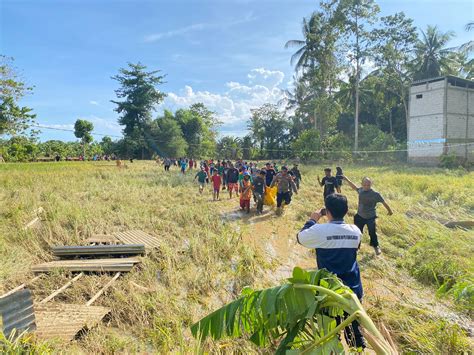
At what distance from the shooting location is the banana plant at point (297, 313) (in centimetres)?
156

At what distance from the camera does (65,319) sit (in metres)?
3.36

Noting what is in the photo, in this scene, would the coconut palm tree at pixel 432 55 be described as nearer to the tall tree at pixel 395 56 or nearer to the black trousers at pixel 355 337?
the tall tree at pixel 395 56

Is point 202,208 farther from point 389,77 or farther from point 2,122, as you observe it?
point 389,77

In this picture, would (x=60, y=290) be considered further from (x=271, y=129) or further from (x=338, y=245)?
(x=271, y=129)

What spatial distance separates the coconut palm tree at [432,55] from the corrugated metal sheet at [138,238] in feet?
107

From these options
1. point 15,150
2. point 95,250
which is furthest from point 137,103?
point 95,250

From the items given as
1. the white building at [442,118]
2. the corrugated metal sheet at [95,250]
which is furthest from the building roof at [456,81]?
the corrugated metal sheet at [95,250]

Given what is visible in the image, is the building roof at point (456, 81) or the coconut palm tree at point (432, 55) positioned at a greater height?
the coconut palm tree at point (432, 55)

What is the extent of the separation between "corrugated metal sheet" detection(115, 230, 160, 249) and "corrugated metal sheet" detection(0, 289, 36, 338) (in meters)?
2.62

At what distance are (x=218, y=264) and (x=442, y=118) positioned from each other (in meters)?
25.8

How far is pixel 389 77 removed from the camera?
30.7 metres

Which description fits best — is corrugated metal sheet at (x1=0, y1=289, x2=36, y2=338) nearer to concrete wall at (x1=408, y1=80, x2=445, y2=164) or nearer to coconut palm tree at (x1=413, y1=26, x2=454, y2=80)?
concrete wall at (x1=408, y1=80, x2=445, y2=164)

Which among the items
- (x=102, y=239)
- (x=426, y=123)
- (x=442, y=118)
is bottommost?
(x=102, y=239)

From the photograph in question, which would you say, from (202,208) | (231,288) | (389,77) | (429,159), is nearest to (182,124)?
(389,77)
